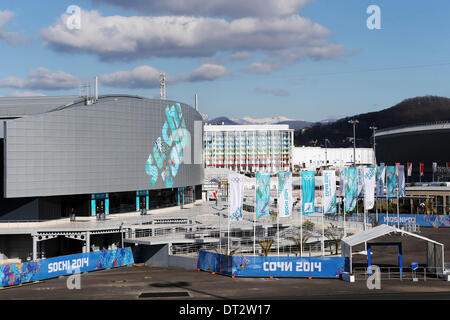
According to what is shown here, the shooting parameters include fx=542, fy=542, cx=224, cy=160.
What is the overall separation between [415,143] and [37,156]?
124045 millimetres

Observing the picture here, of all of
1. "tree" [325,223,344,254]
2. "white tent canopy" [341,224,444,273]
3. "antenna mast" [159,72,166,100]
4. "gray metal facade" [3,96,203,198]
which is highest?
"antenna mast" [159,72,166,100]

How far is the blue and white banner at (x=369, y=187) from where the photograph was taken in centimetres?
5691

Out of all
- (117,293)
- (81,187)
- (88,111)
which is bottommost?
(117,293)

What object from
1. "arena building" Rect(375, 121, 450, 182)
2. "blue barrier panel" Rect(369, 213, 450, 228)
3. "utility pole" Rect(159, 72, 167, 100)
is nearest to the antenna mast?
"utility pole" Rect(159, 72, 167, 100)

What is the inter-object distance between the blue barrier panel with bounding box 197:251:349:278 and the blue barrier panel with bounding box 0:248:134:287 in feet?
40.6

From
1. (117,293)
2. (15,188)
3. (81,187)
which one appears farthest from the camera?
(81,187)

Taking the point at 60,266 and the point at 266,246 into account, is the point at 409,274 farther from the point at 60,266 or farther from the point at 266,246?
the point at 60,266

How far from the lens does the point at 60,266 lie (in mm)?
44531

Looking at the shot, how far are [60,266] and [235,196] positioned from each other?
50.8ft

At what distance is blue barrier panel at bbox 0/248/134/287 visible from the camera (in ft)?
132

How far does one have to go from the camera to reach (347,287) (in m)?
36.5

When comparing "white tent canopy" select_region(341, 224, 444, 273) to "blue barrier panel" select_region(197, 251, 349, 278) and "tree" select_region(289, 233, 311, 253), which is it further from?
"tree" select_region(289, 233, 311, 253)
